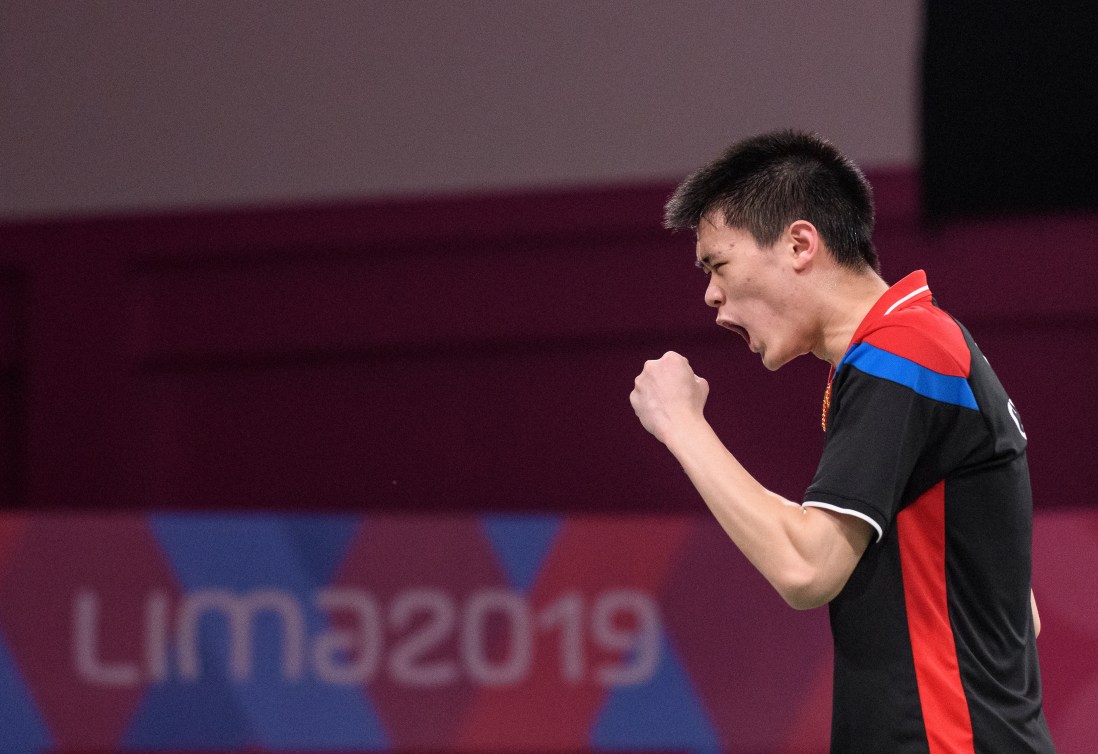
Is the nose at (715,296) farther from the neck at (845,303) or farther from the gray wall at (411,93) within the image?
the gray wall at (411,93)

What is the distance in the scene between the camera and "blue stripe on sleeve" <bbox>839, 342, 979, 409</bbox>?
46.0 inches

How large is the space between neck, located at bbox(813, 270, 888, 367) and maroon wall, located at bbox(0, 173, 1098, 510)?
198 centimetres

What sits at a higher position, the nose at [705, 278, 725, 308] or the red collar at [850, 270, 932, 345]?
the red collar at [850, 270, 932, 345]

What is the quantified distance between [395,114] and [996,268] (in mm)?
1645

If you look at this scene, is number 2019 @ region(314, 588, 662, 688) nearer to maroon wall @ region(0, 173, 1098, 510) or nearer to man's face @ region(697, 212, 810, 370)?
maroon wall @ region(0, 173, 1098, 510)

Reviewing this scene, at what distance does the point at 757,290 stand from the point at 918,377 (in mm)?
234

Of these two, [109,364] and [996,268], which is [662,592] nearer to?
[996,268]

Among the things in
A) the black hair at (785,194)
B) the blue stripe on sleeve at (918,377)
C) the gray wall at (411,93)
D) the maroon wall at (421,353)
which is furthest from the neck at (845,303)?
the gray wall at (411,93)

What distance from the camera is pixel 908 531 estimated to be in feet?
3.92

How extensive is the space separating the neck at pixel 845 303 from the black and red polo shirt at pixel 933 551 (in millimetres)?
107

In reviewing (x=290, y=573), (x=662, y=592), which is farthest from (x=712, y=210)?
(x=290, y=573)

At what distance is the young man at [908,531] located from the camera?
1151 millimetres

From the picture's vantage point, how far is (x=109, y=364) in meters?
3.71

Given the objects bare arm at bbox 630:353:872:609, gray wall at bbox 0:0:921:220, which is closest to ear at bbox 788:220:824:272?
bare arm at bbox 630:353:872:609
